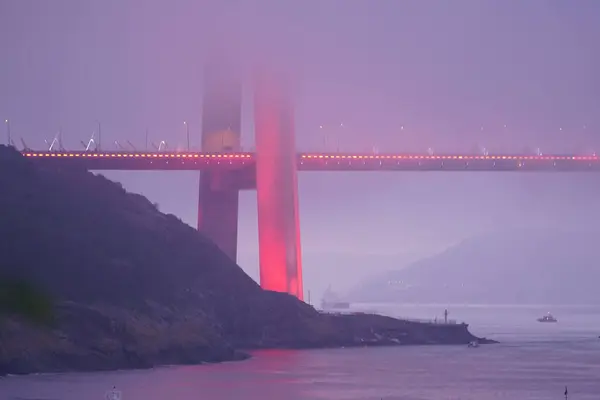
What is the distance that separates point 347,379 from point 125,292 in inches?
438

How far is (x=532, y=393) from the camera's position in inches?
1410

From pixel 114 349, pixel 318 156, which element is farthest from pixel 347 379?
pixel 318 156

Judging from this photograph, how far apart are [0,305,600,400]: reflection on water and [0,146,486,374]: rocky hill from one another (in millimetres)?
1581

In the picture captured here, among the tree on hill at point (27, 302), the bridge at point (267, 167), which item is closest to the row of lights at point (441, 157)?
the bridge at point (267, 167)

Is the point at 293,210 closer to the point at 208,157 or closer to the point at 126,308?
the point at 208,157

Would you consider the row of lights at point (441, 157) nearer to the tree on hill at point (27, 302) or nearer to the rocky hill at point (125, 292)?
the rocky hill at point (125, 292)

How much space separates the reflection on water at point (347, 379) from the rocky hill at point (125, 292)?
158 cm

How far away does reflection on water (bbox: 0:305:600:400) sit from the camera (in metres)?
33.7

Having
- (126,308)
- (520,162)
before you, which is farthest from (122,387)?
(520,162)

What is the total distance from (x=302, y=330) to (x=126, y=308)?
15711 millimetres

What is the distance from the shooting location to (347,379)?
3994 centimetres

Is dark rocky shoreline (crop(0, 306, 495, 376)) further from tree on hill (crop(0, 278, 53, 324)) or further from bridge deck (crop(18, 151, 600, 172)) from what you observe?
tree on hill (crop(0, 278, 53, 324))

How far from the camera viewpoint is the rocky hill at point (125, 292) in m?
41.2

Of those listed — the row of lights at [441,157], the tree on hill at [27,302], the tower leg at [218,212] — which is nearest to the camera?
the tree on hill at [27,302]
